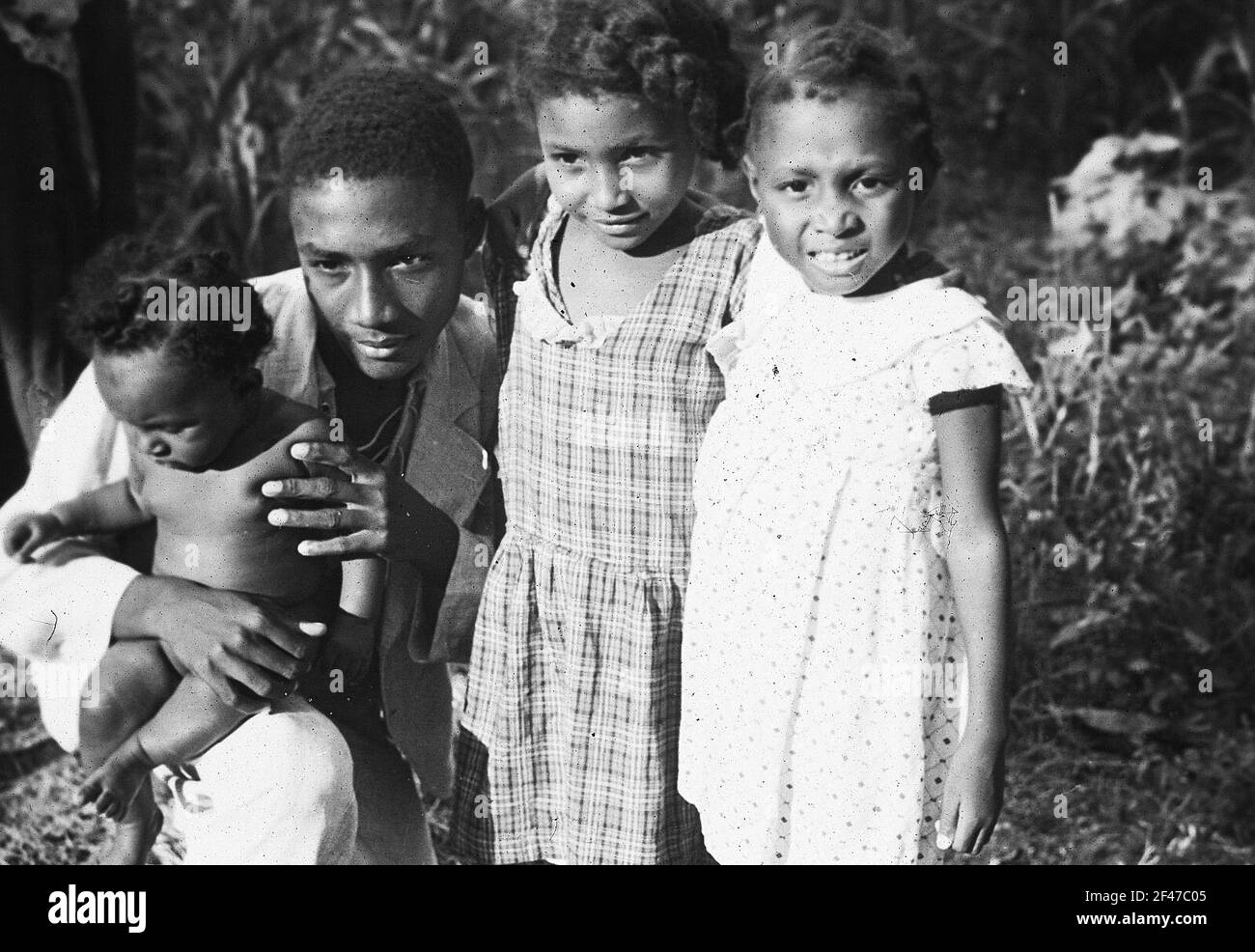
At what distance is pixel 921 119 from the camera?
95.9 inches

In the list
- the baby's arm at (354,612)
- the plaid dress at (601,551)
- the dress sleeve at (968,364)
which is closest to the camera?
the dress sleeve at (968,364)

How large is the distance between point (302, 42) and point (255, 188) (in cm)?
49

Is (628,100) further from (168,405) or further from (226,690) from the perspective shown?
(226,690)

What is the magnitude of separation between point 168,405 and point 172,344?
3.9 inches

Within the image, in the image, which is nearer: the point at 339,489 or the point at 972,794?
the point at 972,794

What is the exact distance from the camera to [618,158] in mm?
2486

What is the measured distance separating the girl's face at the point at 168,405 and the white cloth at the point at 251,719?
0.11 meters

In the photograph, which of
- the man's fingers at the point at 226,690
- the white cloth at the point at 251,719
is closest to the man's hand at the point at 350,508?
the white cloth at the point at 251,719

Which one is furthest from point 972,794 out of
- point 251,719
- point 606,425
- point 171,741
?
point 171,741

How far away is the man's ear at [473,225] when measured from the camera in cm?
266

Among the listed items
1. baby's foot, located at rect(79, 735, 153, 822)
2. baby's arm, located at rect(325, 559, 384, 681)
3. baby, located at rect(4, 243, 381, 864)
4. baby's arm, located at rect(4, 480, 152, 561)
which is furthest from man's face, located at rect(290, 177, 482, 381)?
baby's foot, located at rect(79, 735, 153, 822)

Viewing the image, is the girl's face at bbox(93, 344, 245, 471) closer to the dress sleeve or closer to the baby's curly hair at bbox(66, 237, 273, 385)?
the baby's curly hair at bbox(66, 237, 273, 385)

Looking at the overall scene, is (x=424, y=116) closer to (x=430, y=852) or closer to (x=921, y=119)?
(x=921, y=119)

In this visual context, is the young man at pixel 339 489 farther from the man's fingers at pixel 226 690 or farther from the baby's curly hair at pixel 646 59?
the baby's curly hair at pixel 646 59
